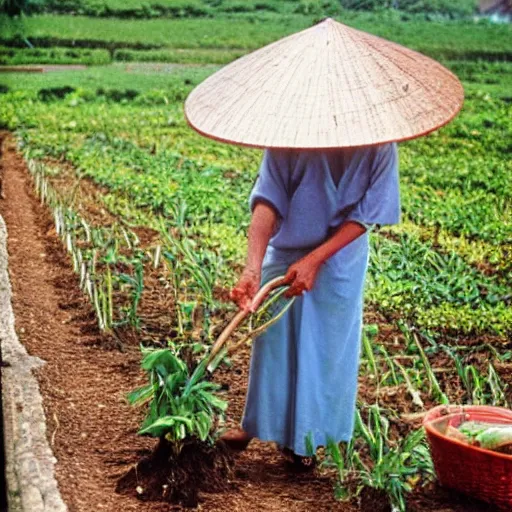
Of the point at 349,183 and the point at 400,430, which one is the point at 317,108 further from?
the point at 400,430

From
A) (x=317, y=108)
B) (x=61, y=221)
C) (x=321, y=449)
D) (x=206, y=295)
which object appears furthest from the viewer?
(x=61, y=221)

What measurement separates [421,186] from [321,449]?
14.8 feet

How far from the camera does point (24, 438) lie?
3.77 metres

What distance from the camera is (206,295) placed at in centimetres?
506

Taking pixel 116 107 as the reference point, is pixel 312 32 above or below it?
above

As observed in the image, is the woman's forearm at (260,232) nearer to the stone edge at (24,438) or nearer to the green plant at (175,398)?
the green plant at (175,398)

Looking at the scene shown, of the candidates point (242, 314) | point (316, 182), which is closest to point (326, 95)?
point (316, 182)

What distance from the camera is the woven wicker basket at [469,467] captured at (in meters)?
3.29

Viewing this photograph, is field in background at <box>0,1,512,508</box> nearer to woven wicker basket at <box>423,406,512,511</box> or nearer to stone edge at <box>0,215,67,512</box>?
woven wicker basket at <box>423,406,512,511</box>

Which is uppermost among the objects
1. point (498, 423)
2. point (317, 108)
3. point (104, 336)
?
point (317, 108)

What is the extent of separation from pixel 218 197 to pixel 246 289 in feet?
15.0

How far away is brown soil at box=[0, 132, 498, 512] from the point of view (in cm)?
345

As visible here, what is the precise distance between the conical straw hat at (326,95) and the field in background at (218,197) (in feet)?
3.26

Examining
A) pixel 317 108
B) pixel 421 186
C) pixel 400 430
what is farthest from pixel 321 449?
pixel 421 186
